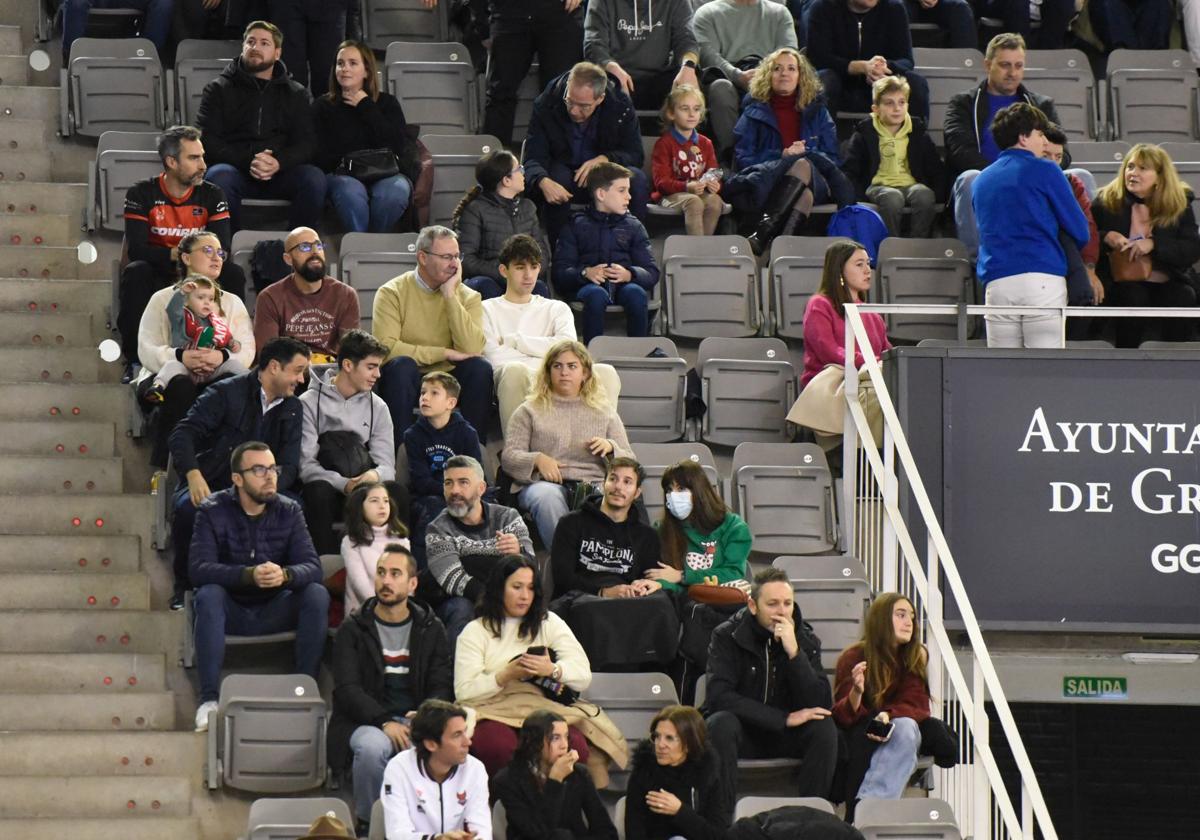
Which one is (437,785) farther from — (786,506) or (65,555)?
(786,506)

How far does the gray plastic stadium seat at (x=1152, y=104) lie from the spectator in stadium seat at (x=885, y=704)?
4990mm

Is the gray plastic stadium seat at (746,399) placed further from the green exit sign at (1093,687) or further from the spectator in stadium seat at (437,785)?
the spectator in stadium seat at (437,785)

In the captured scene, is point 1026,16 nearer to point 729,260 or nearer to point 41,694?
point 729,260

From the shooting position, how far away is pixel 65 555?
943cm

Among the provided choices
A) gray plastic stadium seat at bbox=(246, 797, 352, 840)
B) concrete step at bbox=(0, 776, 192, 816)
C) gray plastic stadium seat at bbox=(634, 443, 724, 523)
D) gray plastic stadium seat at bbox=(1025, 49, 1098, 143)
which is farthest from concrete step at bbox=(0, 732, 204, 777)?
gray plastic stadium seat at bbox=(1025, 49, 1098, 143)

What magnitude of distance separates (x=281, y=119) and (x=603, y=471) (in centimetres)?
260

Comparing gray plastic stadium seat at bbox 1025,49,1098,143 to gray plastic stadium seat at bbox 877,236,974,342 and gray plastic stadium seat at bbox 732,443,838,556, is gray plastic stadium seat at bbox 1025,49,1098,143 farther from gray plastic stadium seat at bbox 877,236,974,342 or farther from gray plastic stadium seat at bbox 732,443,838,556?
gray plastic stadium seat at bbox 732,443,838,556

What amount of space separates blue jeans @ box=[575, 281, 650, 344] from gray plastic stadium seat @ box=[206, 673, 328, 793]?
2.83 m

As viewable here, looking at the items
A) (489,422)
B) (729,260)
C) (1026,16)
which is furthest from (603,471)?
(1026,16)

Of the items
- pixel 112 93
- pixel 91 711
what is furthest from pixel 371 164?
pixel 91 711

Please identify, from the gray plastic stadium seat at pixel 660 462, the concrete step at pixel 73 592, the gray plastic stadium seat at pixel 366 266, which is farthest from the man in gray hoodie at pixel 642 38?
the concrete step at pixel 73 592

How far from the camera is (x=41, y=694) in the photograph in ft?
28.9

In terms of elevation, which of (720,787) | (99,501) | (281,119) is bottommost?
(720,787)

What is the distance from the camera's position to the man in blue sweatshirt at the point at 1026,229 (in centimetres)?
1023
